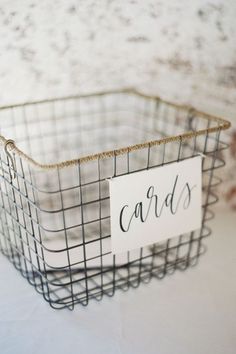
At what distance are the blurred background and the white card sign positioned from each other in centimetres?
30

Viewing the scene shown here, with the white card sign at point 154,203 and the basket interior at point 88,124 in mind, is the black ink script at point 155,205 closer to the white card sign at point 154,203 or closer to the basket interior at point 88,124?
the white card sign at point 154,203

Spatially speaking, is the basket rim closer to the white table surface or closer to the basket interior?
the basket interior

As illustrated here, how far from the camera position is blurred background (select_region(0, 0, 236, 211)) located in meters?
0.77

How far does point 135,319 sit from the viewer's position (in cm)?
64

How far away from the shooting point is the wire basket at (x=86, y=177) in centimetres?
74

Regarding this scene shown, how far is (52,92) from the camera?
0.83 meters

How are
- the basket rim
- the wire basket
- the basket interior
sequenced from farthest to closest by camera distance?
the basket interior → the wire basket → the basket rim

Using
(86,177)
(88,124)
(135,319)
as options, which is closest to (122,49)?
(88,124)

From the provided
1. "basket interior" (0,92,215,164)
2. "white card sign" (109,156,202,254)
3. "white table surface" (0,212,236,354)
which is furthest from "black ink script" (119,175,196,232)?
"basket interior" (0,92,215,164)

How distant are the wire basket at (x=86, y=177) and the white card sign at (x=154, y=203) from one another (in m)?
0.08

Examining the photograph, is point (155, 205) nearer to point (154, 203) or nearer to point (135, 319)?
point (154, 203)

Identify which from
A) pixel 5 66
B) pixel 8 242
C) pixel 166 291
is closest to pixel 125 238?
pixel 166 291

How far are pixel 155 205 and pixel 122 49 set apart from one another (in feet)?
1.27

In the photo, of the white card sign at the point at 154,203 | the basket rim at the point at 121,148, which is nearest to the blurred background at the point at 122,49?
the basket rim at the point at 121,148
